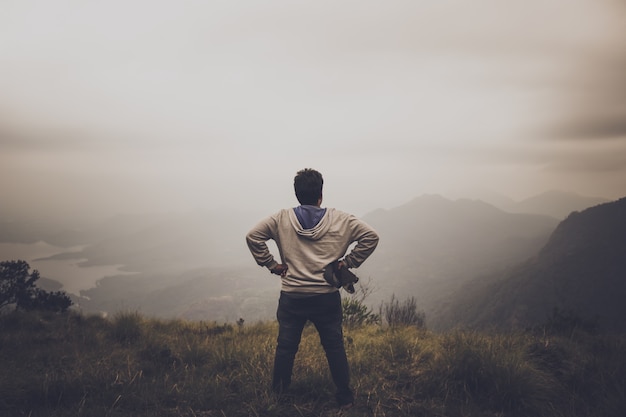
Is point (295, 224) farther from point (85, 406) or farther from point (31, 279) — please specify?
point (31, 279)

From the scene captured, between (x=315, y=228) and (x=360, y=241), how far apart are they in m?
0.54

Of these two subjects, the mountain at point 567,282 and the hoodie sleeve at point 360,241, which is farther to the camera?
the mountain at point 567,282

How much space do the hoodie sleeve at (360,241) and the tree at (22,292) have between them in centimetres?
1123

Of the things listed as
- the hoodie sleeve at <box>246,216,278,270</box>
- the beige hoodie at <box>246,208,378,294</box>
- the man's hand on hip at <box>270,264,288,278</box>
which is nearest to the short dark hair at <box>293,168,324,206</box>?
the beige hoodie at <box>246,208,378,294</box>

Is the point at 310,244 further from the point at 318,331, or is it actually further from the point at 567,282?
the point at 567,282

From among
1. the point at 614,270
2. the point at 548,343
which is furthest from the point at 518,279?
the point at 548,343

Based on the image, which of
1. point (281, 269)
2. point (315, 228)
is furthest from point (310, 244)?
point (281, 269)

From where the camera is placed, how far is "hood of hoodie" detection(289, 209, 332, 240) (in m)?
3.39

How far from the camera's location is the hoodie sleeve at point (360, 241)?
3479 millimetres

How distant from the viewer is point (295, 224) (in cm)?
345

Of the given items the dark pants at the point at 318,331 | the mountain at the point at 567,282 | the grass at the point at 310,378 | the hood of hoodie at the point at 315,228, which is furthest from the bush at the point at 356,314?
the mountain at the point at 567,282

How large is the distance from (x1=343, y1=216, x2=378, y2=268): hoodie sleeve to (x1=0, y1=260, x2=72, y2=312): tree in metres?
11.2

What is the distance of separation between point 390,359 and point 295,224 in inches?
104

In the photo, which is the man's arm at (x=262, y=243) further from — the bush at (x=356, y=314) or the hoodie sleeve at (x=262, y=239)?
the bush at (x=356, y=314)
